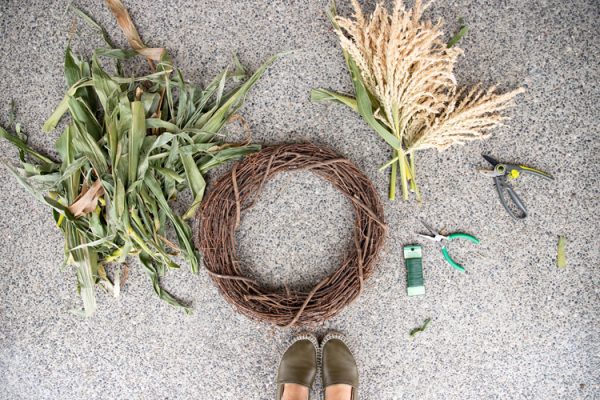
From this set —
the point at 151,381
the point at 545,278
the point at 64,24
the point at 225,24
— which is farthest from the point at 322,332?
the point at 64,24

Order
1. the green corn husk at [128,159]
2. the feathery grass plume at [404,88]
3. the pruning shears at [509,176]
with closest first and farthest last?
the feathery grass plume at [404,88] → the green corn husk at [128,159] → the pruning shears at [509,176]

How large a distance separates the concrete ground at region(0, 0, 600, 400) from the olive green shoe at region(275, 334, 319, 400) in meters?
0.06

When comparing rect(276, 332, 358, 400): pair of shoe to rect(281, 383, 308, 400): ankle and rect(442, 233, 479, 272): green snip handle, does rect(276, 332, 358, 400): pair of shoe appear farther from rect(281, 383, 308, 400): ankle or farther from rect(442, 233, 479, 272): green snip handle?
rect(442, 233, 479, 272): green snip handle

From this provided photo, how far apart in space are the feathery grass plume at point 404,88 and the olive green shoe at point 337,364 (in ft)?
1.87

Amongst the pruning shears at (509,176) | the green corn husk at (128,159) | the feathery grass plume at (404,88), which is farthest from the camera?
the pruning shears at (509,176)

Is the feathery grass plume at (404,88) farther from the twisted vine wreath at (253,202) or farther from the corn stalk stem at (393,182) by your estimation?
the twisted vine wreath at (253,202)

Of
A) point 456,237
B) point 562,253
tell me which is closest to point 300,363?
point 456,237

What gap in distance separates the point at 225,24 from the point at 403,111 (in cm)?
67

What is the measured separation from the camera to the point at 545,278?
1473 mm

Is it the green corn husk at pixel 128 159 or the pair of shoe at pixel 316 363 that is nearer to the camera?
the green corn husk at pixel 128 159

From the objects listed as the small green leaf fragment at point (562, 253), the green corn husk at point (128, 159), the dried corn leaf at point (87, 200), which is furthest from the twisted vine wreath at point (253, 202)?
the small green leaf fragment at point (562, 253)

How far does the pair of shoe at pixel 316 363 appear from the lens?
144 cm

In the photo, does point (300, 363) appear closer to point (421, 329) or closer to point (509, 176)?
point (421, 329)

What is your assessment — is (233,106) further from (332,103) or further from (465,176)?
(465,176)
